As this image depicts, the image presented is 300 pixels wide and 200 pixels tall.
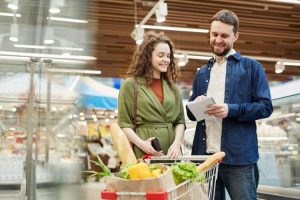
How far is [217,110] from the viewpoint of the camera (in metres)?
1.99

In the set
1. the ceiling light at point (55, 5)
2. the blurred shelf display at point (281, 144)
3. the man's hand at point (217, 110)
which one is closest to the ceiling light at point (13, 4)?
the ceiling light at point (55, 5)

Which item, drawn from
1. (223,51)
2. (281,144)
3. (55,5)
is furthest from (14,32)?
(281,144)

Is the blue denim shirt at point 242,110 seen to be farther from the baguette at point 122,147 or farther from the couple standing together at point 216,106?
the baguette at point 122,147

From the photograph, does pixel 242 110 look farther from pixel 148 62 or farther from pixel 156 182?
pixel 156 182

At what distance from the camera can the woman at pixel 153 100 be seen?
220cm

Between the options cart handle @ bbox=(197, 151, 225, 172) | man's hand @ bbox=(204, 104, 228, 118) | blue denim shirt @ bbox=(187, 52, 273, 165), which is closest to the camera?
cart handle @ bbox=(197, 151, 225, 172)

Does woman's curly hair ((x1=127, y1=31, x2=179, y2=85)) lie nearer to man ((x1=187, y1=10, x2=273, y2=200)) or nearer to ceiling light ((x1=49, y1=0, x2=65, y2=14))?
man ((x1=187, y1=10, x2=273, y2=200))

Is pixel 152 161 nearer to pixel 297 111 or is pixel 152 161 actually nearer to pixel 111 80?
pixel 297 111

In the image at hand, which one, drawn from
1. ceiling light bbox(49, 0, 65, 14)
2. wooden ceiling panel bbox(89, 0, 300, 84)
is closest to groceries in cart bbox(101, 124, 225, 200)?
ceiling light bbox(49, 0, 65, 14)

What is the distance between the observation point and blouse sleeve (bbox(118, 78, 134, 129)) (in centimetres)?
221

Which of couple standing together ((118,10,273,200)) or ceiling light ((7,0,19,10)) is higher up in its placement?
ceiling light ((7,0,19,10))

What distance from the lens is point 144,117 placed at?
2199 millimetres

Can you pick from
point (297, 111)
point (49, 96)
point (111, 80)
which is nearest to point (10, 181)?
point (49, 96)

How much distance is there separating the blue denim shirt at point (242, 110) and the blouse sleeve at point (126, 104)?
12.7 inches
